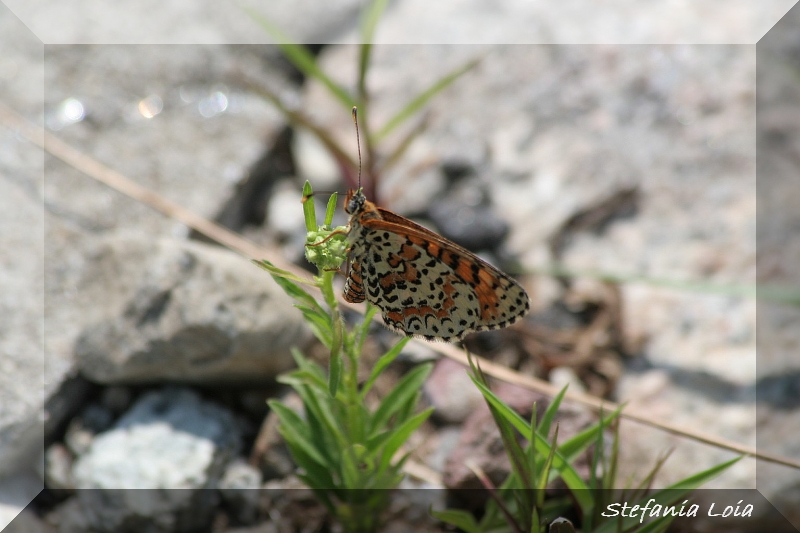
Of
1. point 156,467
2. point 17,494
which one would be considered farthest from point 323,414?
point 17,494

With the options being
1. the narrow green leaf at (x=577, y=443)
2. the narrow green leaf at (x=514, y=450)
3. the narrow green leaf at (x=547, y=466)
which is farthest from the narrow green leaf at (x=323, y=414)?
the narrow green leaf at (x=577, y=443)

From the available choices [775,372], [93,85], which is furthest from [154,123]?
[775,372]

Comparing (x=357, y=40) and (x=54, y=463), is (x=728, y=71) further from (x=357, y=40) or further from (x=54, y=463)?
(x=54, y=463)

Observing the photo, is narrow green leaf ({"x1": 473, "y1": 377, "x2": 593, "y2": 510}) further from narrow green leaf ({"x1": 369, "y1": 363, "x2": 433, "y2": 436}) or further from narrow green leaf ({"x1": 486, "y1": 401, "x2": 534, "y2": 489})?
narrow green leaf ({"x1": 369, "y1": 363, "x2": 433, "y2": 436})

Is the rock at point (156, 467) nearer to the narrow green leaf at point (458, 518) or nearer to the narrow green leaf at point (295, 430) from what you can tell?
the narrow green leaf at point (295, 430)

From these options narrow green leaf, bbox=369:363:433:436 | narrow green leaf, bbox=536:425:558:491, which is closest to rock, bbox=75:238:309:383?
narrow green leaf, bbox=369:363:433:436
